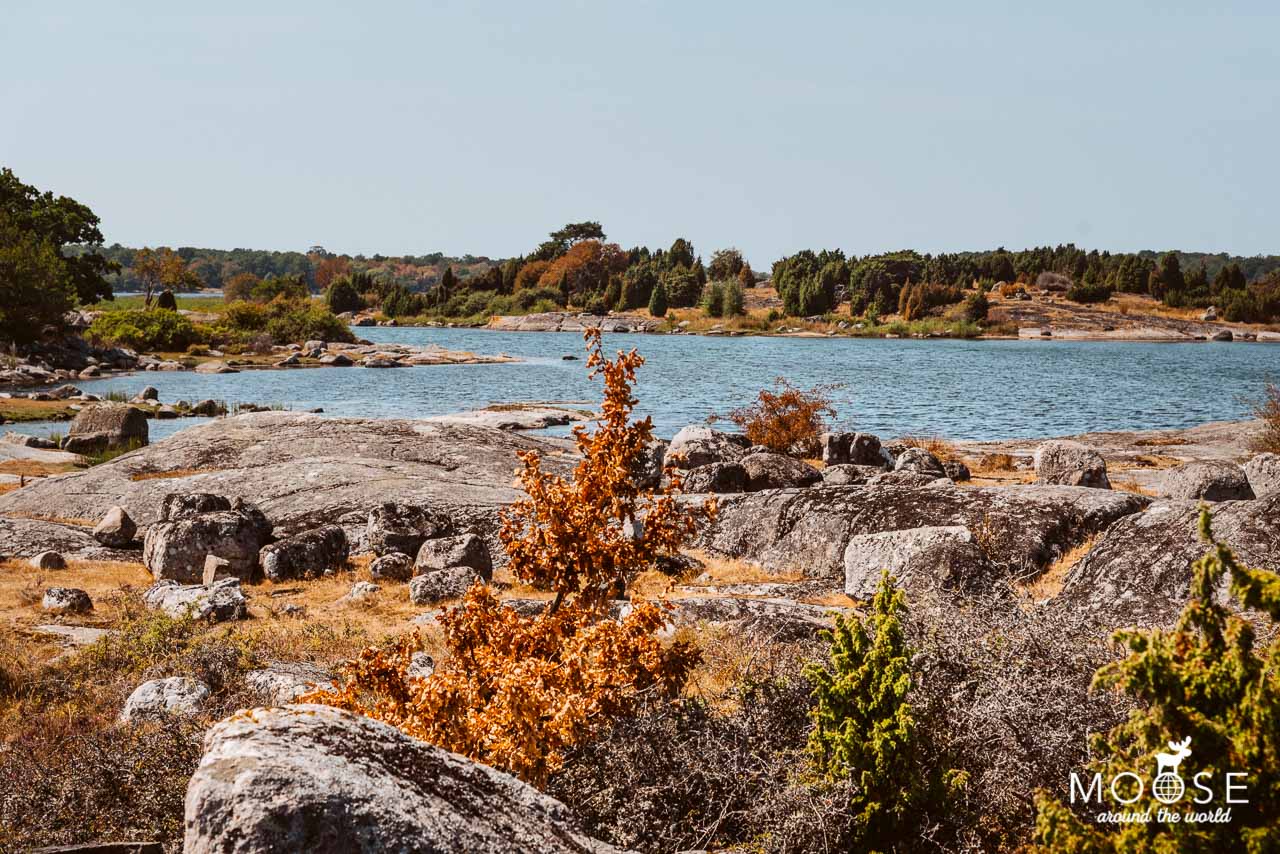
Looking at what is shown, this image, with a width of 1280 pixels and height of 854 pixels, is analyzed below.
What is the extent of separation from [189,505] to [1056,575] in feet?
47.1

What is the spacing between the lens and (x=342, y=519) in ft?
57.3

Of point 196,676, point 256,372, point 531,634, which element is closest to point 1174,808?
point 531,634

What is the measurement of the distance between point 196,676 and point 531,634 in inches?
167

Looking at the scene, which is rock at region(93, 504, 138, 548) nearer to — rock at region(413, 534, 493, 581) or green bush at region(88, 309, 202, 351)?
rock at region(413, 534, 493, 581)

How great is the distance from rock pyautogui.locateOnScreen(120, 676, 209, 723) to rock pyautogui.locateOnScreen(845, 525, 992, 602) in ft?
23.8

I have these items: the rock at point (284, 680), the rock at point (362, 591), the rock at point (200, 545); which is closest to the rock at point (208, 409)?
the rock at point (200, 545)

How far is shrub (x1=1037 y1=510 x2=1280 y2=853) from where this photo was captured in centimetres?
311

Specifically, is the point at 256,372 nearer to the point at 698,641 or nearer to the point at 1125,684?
the point at 698,641

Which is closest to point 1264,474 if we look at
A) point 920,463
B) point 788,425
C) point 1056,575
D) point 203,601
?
point 920,463

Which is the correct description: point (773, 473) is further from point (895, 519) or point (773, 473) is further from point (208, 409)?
point (208, 409)

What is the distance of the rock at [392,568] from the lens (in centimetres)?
1480

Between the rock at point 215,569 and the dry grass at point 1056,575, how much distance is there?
38.3 feet

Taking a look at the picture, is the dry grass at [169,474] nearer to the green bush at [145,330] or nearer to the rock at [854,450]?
the rock at [854,450]

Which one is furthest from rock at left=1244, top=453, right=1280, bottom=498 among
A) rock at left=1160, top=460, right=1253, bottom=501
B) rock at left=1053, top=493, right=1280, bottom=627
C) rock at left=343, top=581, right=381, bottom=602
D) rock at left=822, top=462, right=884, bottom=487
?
rock at left=343, top=581, right=381, bottom=602
